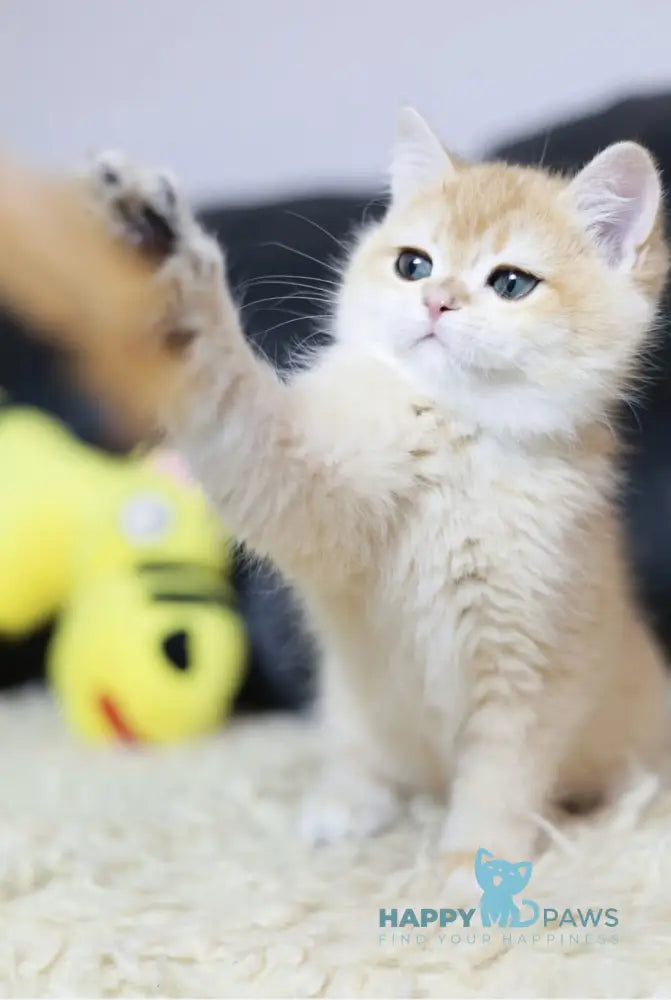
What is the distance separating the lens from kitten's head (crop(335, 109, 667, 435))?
76 cm

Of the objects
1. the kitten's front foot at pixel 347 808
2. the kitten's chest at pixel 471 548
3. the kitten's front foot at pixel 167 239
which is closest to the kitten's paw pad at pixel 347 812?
the kitten's front foot at pixel 347 808

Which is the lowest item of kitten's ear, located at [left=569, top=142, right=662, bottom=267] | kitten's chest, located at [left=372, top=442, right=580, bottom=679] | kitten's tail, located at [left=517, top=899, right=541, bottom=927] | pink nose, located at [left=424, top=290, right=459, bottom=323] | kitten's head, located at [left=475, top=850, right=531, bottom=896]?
kitten's tail, located at [left=517, top=899, right=541, bottom=927]

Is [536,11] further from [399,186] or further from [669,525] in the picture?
[669,525]

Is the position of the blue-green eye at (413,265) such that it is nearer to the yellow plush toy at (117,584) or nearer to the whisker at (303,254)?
the whisker at (303,254)

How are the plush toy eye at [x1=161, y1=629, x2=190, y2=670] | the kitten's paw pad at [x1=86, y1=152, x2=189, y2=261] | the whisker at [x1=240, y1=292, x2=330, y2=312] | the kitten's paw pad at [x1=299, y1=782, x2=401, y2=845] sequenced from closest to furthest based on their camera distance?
1. the kitten's paw pad at [x1=86, y1=152, x2=189, y2=261]
2. the kitten's paw pad at [x1=299, y1=782, x2=401, y2=845]
3. the whisker at [x1=240, y1=292, x2=330, y2=312]
4. the plush toy eye at [x1=161, y1=629, x2=190, y2=670]

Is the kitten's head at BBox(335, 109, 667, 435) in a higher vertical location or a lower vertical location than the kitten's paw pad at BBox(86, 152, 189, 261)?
higher

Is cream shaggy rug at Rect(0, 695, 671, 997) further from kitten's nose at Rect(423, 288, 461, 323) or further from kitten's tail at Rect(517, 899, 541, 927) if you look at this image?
kitten's nose at Rect(423, 288, 461, 323)

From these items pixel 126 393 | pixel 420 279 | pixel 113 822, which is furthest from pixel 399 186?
pixel 113 822

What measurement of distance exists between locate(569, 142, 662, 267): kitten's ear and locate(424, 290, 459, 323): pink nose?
15 cm

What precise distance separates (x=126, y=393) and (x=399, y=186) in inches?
17.8

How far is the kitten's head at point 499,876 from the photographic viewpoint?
2.30 ft

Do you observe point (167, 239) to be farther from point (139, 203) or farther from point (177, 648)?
point (177, 648)

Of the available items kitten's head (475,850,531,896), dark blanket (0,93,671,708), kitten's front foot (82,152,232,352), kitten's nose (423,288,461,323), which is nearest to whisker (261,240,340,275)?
dark blanket (0,93,671,708)

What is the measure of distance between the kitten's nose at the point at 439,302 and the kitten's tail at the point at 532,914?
16.4 inches
